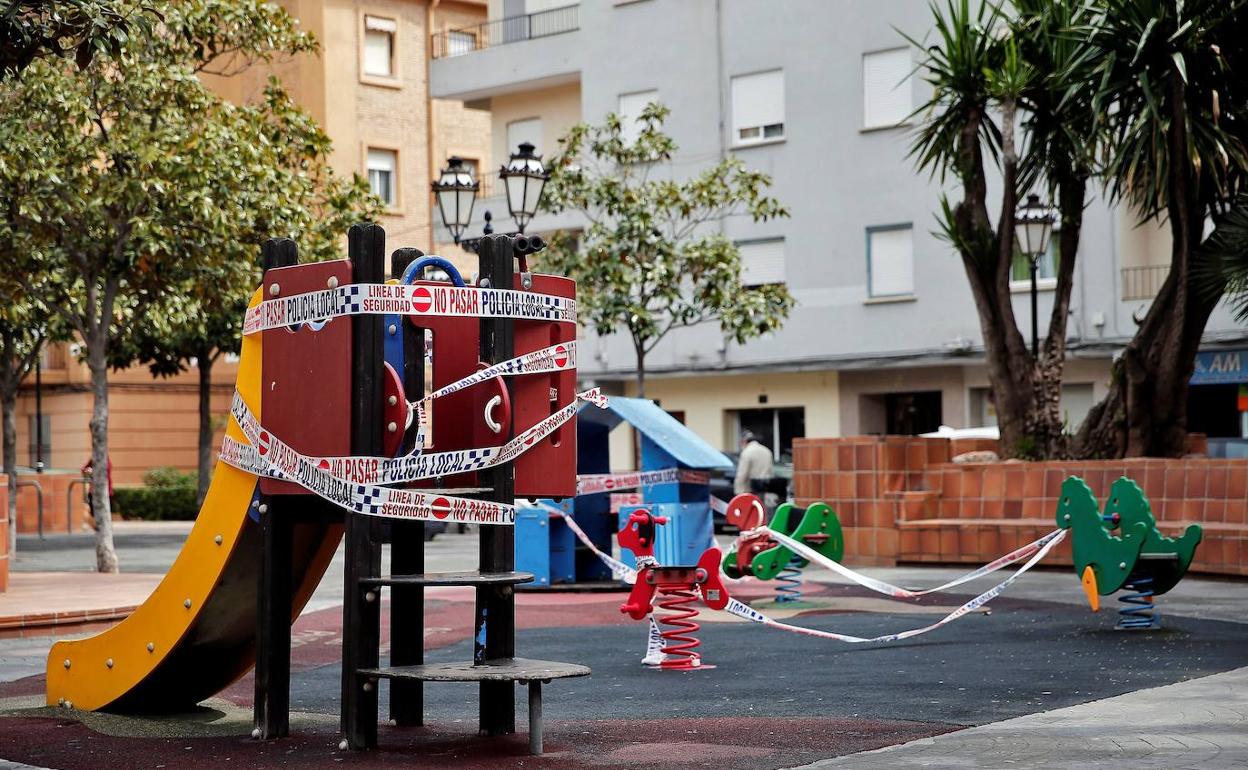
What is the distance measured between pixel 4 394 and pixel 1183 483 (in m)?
21.4

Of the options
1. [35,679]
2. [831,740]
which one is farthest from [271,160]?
[831,740]

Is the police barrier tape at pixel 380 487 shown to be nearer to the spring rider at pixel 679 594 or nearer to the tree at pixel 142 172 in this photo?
the spring rider at pixel 679 594

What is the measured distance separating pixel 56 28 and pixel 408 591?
357cm

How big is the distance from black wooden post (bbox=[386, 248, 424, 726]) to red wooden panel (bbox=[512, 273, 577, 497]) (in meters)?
0.46

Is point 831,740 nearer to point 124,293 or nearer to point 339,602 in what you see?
point 339,602

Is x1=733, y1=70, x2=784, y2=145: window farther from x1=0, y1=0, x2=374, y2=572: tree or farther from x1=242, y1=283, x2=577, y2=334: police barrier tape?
x1=242, y1=283, x2=577, y2=334: police barrier tape

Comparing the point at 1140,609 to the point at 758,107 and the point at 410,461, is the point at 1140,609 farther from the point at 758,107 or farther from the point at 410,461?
the point at 758,107

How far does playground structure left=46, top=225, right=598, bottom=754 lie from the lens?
7.78 m

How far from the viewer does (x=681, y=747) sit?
7867 mm

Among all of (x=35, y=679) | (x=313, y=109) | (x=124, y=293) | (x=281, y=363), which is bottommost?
(x=35, y=679)

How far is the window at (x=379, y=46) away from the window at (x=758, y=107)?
1256 centimetres

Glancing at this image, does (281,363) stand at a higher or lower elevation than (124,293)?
lower

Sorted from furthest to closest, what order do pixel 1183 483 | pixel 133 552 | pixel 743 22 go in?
pixel 743 22
pixel 133 552
pixel 1183 483

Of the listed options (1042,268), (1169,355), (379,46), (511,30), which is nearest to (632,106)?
(511,30)
